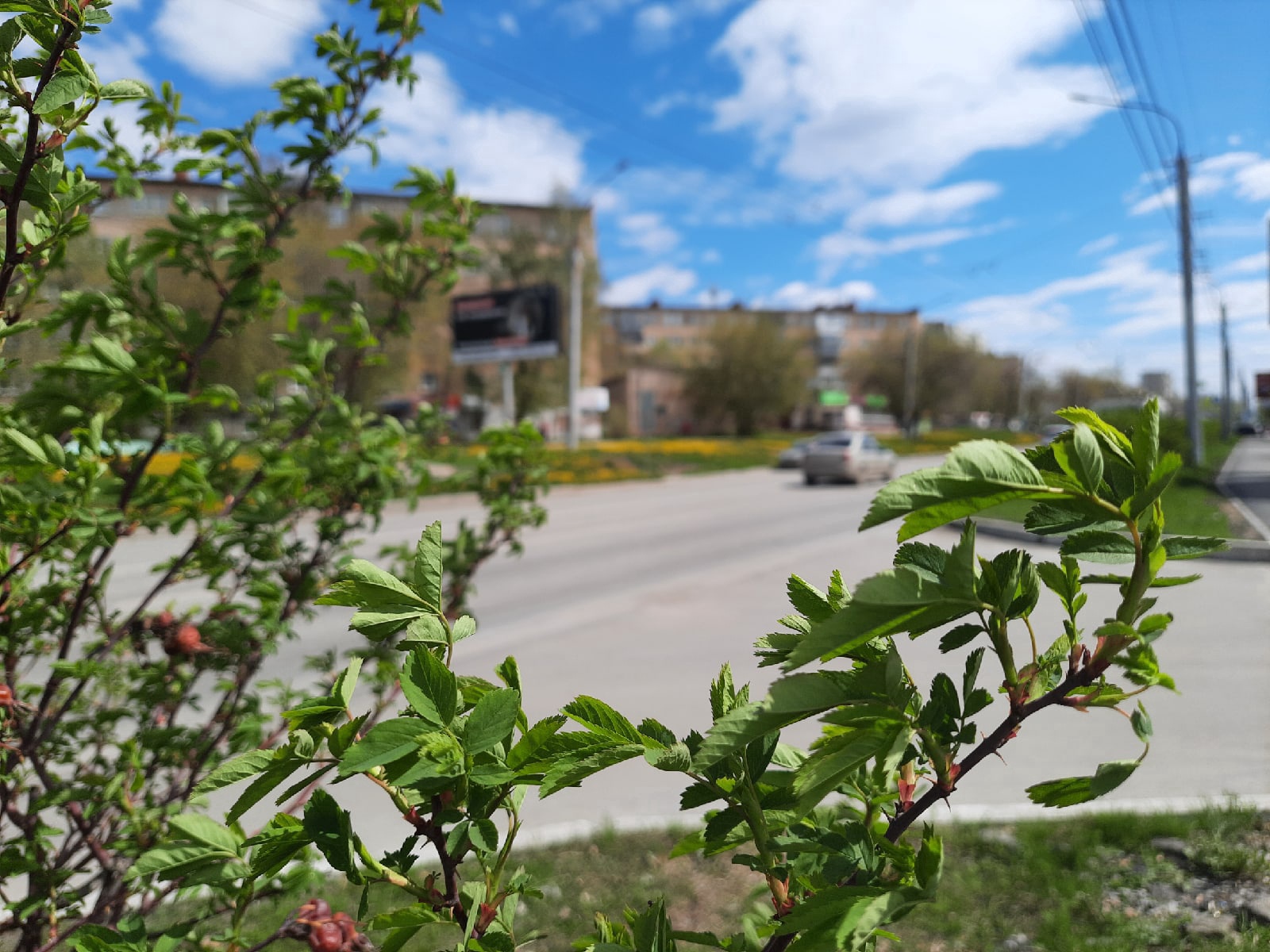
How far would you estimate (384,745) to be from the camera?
21.8 inches

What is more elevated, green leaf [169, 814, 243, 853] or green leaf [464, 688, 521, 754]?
green leaf [464, 688, 521, 754]

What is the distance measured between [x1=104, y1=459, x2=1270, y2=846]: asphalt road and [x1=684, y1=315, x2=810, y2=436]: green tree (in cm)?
3639

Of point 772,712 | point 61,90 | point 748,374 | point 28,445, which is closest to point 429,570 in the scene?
point 772,712

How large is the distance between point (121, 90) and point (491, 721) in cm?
92

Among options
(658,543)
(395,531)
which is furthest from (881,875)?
(395,531)

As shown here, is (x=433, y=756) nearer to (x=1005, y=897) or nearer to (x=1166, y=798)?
(x=1005, y=897)

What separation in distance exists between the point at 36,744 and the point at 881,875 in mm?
1542

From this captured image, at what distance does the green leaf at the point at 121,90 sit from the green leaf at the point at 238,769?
0.82 meters

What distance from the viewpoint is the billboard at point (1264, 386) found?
67.9 feet

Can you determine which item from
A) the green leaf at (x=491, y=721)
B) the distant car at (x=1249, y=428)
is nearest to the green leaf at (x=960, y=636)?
the green leaf at (x=491, y=721)

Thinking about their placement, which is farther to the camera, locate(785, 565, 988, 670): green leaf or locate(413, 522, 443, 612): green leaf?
locate(413, 522, 443, 612): green leaf

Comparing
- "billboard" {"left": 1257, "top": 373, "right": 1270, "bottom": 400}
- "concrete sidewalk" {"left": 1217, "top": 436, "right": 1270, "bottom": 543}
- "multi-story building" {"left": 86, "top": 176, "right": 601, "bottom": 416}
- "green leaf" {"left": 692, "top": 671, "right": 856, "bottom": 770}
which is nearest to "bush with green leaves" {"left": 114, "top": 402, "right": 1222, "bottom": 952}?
"green leaf" {"left": 692, "top": 671, "right": 856, "bottom": 770}

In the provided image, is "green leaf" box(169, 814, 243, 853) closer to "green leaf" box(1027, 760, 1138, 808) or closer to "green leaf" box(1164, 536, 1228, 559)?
"green leaf" box(1027, 760, 1138, 808)

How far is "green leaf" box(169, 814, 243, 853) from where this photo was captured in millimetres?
722
